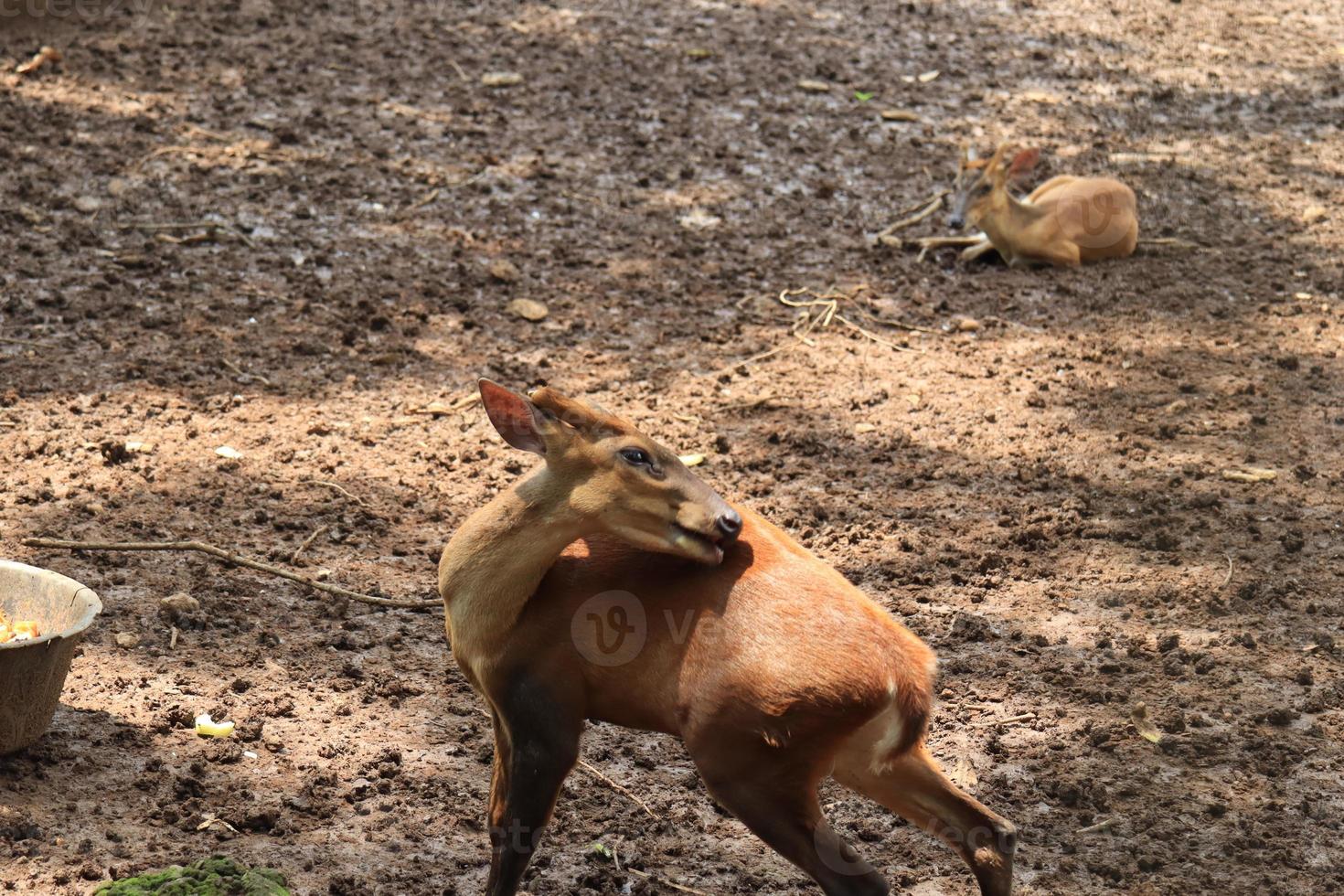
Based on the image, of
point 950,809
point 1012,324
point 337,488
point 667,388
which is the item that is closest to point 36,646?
point 337,488

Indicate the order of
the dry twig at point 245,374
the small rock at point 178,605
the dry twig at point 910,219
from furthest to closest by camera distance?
the dry twig at point 910,219, the dry twig at point 245,374, the small rock at point 178,605

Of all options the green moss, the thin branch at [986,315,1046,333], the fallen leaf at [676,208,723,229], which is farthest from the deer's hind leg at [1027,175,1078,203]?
the green moss

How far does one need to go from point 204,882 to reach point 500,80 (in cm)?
672

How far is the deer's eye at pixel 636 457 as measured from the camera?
325 centimetres

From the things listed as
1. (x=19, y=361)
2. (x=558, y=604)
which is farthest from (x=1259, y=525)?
(x=19, y=361)

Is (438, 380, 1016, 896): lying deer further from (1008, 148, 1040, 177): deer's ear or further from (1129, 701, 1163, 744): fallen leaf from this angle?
(1008, 148, 1040, 177): deer's ear

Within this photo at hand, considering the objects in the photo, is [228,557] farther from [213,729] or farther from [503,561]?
[503,561]

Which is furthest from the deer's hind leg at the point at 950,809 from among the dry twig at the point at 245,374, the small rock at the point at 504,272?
the small rock at the point at 504,272

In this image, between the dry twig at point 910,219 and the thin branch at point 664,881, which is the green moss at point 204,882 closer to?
the thin branch at point 664,881

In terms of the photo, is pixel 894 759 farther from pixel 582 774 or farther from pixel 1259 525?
pixel 1259 525

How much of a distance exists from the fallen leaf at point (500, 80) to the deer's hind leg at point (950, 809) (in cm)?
669

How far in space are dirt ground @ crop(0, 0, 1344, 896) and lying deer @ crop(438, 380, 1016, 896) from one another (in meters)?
0.51

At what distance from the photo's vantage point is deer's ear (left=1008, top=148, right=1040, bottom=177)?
25.9ft

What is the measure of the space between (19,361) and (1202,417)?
4684 mm
